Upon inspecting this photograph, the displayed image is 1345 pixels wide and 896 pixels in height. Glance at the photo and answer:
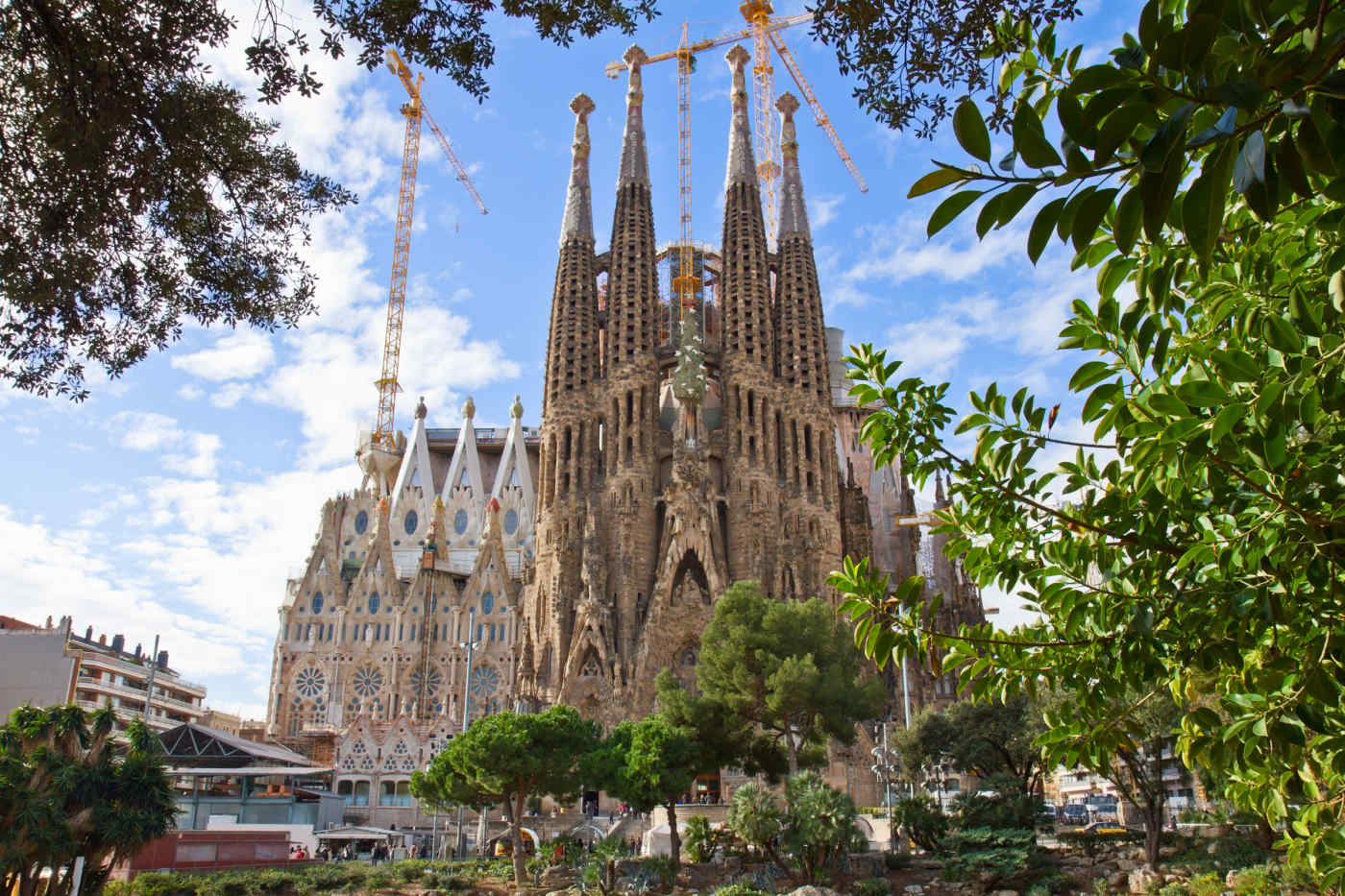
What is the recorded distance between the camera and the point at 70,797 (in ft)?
61.8

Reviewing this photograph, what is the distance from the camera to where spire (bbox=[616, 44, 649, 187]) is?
176ft

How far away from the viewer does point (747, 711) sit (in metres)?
30.1

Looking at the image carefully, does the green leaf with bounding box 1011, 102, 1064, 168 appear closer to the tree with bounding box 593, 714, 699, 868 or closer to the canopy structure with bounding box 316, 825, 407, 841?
the tree with bounding box 593, 714, 699, 868

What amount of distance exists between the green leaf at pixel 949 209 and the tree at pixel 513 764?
24064 millimetres

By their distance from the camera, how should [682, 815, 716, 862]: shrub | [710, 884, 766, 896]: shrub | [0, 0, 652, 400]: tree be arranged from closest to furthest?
[0, 0, 652, 400]: tree
[710, 884, 766, 896]: shrub
[682, 815, 716, 862]: shrub

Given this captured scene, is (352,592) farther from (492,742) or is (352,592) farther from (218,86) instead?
(218,86)

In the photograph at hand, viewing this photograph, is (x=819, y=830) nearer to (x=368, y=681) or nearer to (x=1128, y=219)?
(x=1128, y=219)

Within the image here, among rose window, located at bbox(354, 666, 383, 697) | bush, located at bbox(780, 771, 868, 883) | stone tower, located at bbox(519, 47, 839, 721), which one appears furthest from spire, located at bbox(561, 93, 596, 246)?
bush, located at bbox(780, 771, 868, 883)

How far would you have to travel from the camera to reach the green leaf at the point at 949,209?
245cm

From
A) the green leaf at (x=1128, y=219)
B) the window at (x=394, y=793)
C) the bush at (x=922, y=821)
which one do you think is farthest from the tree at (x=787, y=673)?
the green leaf at (x=1128, y=219)

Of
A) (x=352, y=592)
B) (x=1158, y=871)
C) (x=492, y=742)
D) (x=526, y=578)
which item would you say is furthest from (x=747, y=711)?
(x=352, y=592)

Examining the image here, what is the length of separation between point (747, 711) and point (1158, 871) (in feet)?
39.8

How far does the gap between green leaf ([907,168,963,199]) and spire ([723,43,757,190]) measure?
52724mm

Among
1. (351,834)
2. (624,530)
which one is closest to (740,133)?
(624,530)
